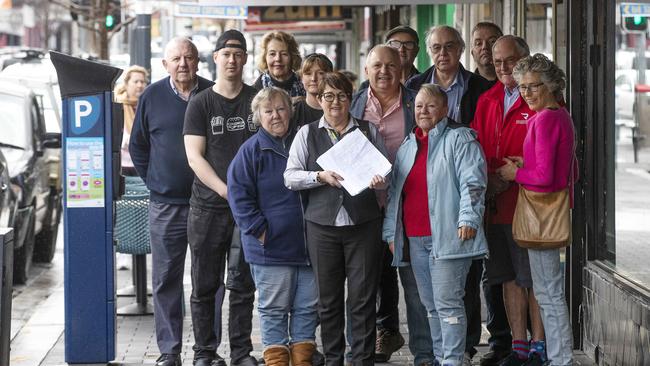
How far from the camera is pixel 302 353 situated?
780cm

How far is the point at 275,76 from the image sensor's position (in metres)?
8.61

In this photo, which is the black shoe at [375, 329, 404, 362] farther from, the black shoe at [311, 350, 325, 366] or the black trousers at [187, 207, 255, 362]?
the black trousers at [187, 207, 255, 362]

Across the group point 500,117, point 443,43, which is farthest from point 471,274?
point 443,43

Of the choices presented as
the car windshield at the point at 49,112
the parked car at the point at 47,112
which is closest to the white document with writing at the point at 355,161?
the parked car at the point at 47,112

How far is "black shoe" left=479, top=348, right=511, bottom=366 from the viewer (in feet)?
26.7

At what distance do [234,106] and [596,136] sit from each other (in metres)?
2.26

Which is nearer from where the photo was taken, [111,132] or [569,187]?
[569,187]

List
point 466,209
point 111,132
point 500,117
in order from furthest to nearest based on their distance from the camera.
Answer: point 111,132 → point 500,117 → point 466,209

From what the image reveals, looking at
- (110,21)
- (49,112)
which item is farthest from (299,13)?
(49,112)

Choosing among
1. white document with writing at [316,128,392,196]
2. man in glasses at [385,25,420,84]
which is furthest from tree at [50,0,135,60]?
white document with writing at [316,128,392,196]

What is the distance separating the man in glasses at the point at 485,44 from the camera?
8.54 m

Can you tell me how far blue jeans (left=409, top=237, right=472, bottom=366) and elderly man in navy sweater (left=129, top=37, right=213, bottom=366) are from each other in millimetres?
1622

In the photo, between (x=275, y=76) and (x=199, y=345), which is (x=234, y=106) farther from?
(x=199, y=345)

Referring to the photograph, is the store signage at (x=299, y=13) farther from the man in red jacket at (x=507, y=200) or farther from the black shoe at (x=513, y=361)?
the black shoe at (x=513, y=361)
